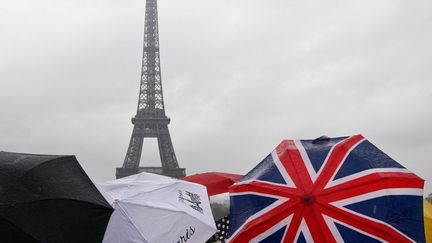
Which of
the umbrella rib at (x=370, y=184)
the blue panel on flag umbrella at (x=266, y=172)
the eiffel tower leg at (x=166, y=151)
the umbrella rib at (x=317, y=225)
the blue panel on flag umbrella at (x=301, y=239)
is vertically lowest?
the blue panel on flag umbrella at (x=301, y=239)

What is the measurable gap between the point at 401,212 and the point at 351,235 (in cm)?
45

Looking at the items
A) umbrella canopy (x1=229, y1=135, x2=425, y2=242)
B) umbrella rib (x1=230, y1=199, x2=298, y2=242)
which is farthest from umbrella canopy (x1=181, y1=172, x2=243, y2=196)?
umbrella rib (x1=230, y1=199, x2=298, y2=242)

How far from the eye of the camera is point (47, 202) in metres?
4.30

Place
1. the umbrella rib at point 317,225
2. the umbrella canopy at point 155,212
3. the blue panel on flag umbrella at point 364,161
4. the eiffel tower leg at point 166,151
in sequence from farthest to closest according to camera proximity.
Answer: the eiffel tower leg at point 166,151
the umbrella canopy at point 155,212
the blue panel on flag umbrella at point 364,161
the umbrella rib at point 317,225

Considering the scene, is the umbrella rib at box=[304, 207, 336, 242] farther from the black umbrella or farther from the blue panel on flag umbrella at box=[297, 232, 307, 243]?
the black umbrella

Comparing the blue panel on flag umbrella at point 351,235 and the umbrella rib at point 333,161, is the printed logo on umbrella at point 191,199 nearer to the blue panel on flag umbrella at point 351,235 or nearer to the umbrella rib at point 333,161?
the umbrella rib at point 333,161

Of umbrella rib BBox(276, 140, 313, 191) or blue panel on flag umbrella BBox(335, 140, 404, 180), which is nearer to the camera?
blue panel on flag umbrella BBox(335, 140, 404, 180)

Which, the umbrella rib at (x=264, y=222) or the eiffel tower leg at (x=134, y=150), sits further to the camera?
the eiffel tower leg at (x=134, y=150)

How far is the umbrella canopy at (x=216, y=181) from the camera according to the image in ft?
32.5

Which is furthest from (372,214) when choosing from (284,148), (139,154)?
(139,154)

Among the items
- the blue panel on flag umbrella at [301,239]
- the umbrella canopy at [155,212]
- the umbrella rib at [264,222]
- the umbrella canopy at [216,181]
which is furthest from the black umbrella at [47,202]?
the umbrella canopy at [216,181]

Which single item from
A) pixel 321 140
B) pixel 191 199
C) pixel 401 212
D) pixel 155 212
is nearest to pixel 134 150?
pixel 191 199

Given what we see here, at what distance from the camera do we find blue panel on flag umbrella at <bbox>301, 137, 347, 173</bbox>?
15.2 feet

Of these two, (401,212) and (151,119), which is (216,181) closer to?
(401,212)
